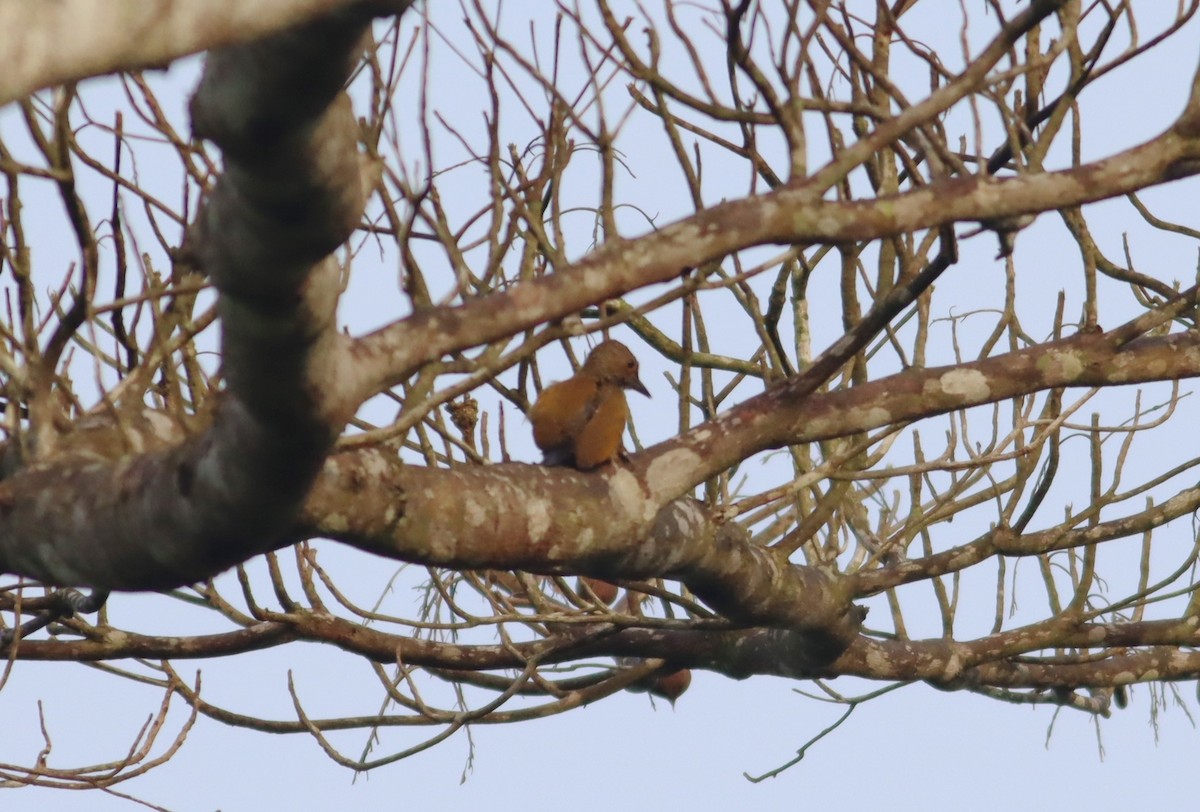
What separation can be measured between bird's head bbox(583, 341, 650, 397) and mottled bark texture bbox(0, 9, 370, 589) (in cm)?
221

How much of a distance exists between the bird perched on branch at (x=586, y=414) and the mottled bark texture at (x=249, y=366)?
1.23 meters

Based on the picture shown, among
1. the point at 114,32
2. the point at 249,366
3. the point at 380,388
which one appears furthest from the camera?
the point at 380,388

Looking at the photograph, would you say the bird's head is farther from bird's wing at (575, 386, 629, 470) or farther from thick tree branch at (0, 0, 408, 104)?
thick tree branch at (0, 0, 408, 104)

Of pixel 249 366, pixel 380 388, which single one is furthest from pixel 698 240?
pixel 249 366

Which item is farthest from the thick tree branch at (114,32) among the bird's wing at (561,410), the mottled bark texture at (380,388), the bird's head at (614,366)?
the bird's head at (614,366)

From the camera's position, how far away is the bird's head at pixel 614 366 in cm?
461

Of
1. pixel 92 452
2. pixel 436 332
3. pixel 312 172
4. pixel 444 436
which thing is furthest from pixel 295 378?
pixel 444 436

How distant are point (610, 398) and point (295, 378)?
82.9 inches

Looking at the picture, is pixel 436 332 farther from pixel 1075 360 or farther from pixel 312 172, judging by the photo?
pixel 1075 360

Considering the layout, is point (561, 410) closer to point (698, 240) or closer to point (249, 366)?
point (698, 240)

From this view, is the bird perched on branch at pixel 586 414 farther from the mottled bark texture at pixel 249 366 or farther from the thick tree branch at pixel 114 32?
the thick tree branch at pixel 114 32

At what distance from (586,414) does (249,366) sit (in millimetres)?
1956

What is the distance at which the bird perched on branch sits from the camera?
12.0 ft

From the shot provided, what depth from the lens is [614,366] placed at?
4828 millimetres
